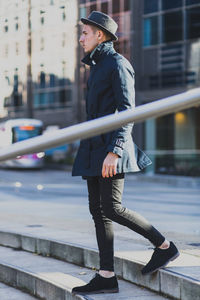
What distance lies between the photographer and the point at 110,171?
3967 millimetres

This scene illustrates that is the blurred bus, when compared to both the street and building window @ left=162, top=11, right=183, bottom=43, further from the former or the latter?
the street

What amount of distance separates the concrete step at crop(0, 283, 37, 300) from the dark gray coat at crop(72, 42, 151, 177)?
1279mm

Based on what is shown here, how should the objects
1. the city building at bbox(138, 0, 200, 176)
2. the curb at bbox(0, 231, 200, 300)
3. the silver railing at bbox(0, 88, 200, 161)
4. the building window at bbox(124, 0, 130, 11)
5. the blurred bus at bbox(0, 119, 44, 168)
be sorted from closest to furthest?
the silver railing at bbox(0, 88, 200, 161) < the curb at bbox(0, 231, 200, 300) < the city building at bbox(138, 0, 200, 176) < the blurred bus at bbox(0, 119, 44, 168) < the building window at bbox(124, 0, 130, 11)

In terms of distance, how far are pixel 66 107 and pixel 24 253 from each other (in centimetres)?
3998

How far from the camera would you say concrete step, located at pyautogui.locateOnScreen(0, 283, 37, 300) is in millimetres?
4887

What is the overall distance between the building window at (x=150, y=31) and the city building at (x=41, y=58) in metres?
8.89

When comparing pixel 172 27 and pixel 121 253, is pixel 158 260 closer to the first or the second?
pixel 121 253

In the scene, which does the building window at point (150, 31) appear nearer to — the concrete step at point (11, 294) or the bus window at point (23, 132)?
the bus window at point (23, 132)

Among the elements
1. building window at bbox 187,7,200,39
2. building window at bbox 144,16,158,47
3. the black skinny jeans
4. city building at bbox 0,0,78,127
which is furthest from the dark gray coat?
city building at bbox 0,0,78,127

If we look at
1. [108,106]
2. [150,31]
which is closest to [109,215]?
[108,106]

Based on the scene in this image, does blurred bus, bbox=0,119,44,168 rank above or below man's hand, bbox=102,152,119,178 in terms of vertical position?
below

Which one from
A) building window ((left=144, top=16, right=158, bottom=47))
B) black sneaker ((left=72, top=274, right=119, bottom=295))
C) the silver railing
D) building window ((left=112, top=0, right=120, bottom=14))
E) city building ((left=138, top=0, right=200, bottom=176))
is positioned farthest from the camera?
building window ((left=112, top=0, right=120, bottom=14))

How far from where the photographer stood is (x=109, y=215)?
4.09 meters

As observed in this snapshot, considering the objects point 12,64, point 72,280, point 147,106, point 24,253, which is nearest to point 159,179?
point 24,253
